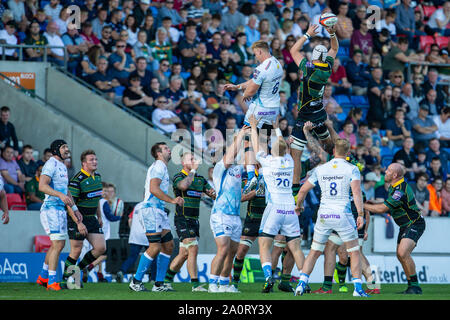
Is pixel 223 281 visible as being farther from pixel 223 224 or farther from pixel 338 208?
pixel 338 208

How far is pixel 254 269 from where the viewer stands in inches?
789

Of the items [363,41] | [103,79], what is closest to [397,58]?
[363,41]

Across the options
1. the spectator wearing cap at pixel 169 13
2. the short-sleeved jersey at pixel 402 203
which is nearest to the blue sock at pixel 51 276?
the short-sleeved jersey at pixel 402 203

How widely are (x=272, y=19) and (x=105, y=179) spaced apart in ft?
26.1

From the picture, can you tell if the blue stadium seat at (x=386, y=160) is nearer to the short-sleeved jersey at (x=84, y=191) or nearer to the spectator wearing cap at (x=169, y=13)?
the spectator wearing cap at (x=169, y=13)

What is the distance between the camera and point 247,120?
14820mm

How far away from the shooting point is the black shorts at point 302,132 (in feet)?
51.8

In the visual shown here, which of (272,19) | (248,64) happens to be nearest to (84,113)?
(248,64)

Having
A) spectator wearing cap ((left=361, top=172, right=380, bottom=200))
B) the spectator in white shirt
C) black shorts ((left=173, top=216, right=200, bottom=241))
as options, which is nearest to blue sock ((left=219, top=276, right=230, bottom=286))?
black shorts ((left=173, top=216, right=200, bottom=241))

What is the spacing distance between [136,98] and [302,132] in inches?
285

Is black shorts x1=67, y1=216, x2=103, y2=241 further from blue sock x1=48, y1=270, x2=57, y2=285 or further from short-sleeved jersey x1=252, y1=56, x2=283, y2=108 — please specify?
short-sleeved jersey x1=252, y1=56, x2=283, y2=108

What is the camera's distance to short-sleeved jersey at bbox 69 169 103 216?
15.5 meters

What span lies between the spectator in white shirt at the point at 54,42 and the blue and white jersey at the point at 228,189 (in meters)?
9.85
